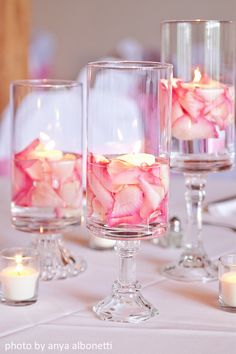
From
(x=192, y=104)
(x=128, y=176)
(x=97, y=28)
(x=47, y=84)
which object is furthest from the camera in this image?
(x=97, y=28)

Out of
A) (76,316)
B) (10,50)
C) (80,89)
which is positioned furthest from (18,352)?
(10,50)

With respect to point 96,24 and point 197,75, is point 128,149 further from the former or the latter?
point 96,24

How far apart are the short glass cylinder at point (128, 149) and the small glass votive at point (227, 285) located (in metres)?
0.13

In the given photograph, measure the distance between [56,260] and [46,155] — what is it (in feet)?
0.58

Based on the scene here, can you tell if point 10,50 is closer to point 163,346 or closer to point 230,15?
point 230,15

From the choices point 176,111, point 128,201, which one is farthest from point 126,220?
point 176,111

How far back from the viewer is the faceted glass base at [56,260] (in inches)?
51.1

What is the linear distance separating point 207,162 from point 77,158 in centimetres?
22

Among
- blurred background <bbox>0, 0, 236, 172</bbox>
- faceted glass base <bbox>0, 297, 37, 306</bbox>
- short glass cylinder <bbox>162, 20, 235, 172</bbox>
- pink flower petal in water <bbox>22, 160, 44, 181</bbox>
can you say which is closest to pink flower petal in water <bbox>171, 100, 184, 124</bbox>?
short glass cylinder <bbox>162, 20, 235, 172</bbox>

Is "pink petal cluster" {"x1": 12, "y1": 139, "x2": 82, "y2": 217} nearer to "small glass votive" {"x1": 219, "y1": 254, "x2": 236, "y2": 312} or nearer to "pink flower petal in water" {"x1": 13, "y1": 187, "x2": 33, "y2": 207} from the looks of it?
"pink flower petal in water" {"x1": 13, "y1": 187, "x2": 33, "y2": 207}

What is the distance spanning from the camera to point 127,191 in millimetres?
1044

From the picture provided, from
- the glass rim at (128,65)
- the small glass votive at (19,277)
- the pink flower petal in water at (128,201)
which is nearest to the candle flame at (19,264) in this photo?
the small glass votive at (19,277)

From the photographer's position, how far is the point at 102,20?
4.65 meters

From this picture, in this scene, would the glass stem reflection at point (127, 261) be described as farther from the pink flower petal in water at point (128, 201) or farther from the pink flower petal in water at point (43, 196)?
the pink flower petal in water at point (43, 196)
